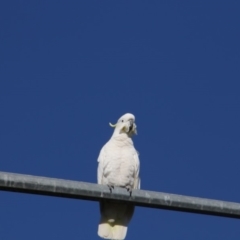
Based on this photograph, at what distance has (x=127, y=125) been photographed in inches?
282

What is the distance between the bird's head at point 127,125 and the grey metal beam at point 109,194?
4.21 m

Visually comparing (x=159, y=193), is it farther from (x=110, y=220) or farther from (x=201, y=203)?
(x=110, y=220)

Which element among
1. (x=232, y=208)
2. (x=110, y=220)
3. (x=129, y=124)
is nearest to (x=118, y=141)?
(x=129, y=124)

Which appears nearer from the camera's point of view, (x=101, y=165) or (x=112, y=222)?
(x=112, y=222)

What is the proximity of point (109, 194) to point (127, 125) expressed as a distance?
14.2ft

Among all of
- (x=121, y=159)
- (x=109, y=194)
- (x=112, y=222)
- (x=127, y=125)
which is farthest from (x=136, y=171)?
(x=109, y=194)

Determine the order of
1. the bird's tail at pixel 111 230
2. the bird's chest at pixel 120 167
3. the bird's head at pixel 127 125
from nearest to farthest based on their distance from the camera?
1. the bird's tail at pixel 111 230
2. the bird's chest at pixel 120 167
3. the bird's head at pixel 127 125

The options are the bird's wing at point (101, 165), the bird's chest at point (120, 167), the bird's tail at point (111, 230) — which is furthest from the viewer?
the bird's wing at point (101, 165)

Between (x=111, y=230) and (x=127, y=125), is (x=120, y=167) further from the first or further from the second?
(x=111, y=230)

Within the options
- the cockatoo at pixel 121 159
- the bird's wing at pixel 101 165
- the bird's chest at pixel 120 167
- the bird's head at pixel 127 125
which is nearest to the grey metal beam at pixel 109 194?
the cockatoo at pixel 121 159

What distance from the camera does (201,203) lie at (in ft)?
9.47

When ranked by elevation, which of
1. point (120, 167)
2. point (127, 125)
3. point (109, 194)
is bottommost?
point (109, 194)

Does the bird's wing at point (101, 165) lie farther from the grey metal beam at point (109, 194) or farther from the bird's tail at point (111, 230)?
the grey metal beam at point (109, 194)

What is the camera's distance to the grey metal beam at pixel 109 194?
2.73 metres
